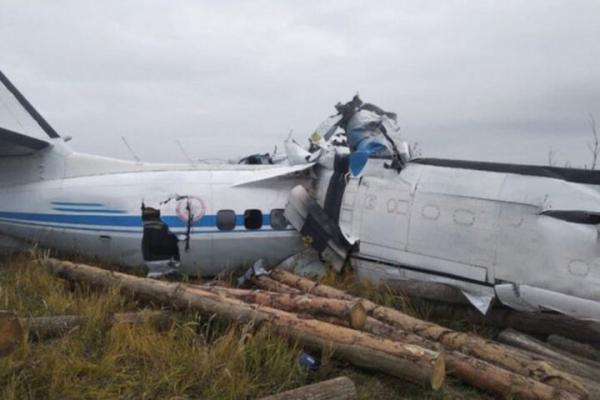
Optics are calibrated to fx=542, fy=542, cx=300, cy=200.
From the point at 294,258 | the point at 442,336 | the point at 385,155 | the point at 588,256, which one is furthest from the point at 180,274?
the point at 588,256

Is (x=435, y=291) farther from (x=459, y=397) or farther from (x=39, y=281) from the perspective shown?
(x=39, y=281)

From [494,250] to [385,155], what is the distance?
2328mm

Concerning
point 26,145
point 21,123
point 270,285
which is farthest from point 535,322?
point 21,123

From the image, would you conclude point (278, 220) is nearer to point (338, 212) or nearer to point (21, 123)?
point (338, 212)

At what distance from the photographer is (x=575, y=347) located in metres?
6.14

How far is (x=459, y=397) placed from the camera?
5008mm

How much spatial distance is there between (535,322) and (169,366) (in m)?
4.35

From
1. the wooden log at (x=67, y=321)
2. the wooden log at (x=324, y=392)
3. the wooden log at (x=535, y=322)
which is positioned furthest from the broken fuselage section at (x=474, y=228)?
the wooden log at (x=67, y=321)

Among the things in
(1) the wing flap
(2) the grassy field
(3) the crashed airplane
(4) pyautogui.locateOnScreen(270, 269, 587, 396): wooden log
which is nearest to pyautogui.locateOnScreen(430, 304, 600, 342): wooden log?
(3) the crashed airplane

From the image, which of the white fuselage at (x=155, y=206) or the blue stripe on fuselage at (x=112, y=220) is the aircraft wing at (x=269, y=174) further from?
the blue stripe on fuselage at (x=112, y=220)

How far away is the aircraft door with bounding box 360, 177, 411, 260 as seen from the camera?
24.5 feet

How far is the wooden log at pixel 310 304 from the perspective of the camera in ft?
18.3

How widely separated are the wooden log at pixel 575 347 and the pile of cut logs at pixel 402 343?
Result: 0.01 m

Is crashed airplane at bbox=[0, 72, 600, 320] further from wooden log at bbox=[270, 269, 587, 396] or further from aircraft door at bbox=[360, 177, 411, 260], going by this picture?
wooden log at bbox=[270, 269, 587, 396]
